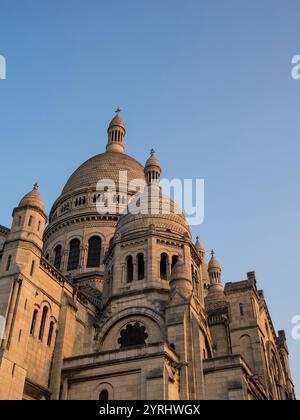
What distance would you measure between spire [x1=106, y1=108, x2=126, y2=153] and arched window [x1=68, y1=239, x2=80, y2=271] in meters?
18.0

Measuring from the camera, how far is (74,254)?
181 ft

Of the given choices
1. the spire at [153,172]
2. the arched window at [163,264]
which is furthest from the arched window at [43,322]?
the spire at [153,172]

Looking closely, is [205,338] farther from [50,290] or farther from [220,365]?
[50,290]

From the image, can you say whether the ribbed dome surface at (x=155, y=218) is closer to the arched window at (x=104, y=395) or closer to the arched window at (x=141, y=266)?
the arched window at (x=141, y=266)

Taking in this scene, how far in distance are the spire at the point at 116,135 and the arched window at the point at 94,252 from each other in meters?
18.1

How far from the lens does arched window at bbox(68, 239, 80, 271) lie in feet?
178

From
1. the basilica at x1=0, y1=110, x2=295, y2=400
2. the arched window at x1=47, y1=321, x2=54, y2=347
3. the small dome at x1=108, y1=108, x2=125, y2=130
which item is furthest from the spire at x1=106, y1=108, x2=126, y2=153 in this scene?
the arched window at x1=47, y1=321, x2=54, y2=347

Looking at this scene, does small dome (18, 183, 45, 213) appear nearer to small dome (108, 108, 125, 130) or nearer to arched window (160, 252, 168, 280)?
arched window (160, 252, 168, 280)

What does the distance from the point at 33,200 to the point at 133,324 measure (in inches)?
448

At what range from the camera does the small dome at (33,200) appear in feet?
114

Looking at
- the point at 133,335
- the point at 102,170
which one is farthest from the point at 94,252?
the point at 133,335

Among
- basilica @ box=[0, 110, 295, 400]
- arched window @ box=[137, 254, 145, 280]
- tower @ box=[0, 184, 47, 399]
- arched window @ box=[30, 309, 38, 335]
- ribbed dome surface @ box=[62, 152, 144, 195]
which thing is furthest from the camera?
ribbed dome surface @ box=[62, 152, 144, 195]
